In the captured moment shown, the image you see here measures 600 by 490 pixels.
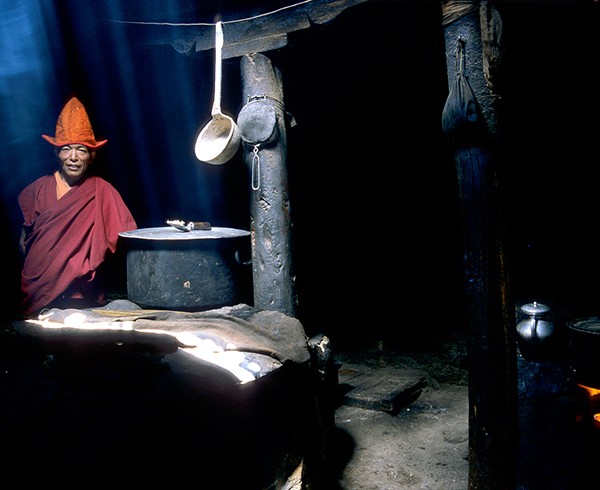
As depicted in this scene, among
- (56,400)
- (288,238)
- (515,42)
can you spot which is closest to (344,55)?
(515,42)

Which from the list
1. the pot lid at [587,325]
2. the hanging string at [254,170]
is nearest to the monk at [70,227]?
the hanging string at [254,170]

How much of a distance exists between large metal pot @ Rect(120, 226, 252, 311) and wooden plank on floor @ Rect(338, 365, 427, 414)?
1918mm

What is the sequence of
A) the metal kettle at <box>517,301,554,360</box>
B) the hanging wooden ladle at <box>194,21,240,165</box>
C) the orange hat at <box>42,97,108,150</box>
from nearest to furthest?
the metal kettle at <box>517,301,554,360</box> → the hanging wooden ladle at <box>194,21,240,165</box> → the orange hat at <box>42,97,108,150</box>

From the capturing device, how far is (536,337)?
10.0ft

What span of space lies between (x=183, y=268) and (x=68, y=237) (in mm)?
1353

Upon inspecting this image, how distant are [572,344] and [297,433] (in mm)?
1969

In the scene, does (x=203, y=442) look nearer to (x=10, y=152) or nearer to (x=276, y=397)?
(x=276, y=397)

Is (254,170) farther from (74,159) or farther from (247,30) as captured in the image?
(74,159)

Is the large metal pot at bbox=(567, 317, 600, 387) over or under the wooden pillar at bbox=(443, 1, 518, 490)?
under

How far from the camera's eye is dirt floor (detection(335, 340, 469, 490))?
3391mm

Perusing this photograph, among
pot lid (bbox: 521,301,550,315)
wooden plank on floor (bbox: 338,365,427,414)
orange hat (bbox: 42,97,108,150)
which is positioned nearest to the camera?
pot lid (bbox: 521,301,550,315)

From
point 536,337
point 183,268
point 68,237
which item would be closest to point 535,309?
point 536,337

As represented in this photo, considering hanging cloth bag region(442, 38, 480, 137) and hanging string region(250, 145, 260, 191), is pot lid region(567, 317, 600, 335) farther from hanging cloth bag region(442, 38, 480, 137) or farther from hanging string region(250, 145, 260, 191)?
hanging string region(250, 145, 260, 191)

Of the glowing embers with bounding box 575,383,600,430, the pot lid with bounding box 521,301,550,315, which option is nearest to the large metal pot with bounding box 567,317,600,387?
the glowing embers with bounding box 575,383,600,430
